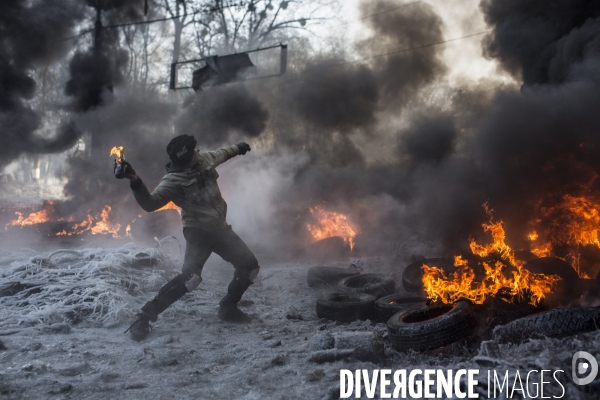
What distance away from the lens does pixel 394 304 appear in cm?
508

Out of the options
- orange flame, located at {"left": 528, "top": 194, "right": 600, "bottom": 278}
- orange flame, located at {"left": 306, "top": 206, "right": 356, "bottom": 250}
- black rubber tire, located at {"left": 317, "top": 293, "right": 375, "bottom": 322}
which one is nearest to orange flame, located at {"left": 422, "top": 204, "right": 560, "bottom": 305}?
black rubber tire, located at {"left": 317, "top": 293, "right": 375, "bottom": 322}

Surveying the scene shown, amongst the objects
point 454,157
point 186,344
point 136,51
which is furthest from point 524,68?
point 136,51

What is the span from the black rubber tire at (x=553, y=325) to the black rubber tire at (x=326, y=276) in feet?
11.6

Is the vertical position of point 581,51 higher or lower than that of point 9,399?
higher

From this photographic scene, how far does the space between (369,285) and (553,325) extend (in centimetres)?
294

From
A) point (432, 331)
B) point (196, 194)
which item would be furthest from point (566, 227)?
point (196, 194)

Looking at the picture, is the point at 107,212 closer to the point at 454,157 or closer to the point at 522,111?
the point at 454,157

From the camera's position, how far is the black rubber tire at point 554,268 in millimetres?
5590

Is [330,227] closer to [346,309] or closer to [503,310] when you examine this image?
[346,309]

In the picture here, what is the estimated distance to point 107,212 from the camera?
15281 mm

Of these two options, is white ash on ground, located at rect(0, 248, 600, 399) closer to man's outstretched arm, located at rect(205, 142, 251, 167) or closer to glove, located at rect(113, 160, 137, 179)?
glove, located at rect(113, 160, 137, 179)

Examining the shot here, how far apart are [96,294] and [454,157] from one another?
29.8 ft

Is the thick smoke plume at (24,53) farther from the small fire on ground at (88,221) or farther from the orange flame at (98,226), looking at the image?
the orange flame at (98,226)

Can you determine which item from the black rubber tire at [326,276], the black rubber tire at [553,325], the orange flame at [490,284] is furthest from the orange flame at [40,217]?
the black rubber tire at [553,325]
